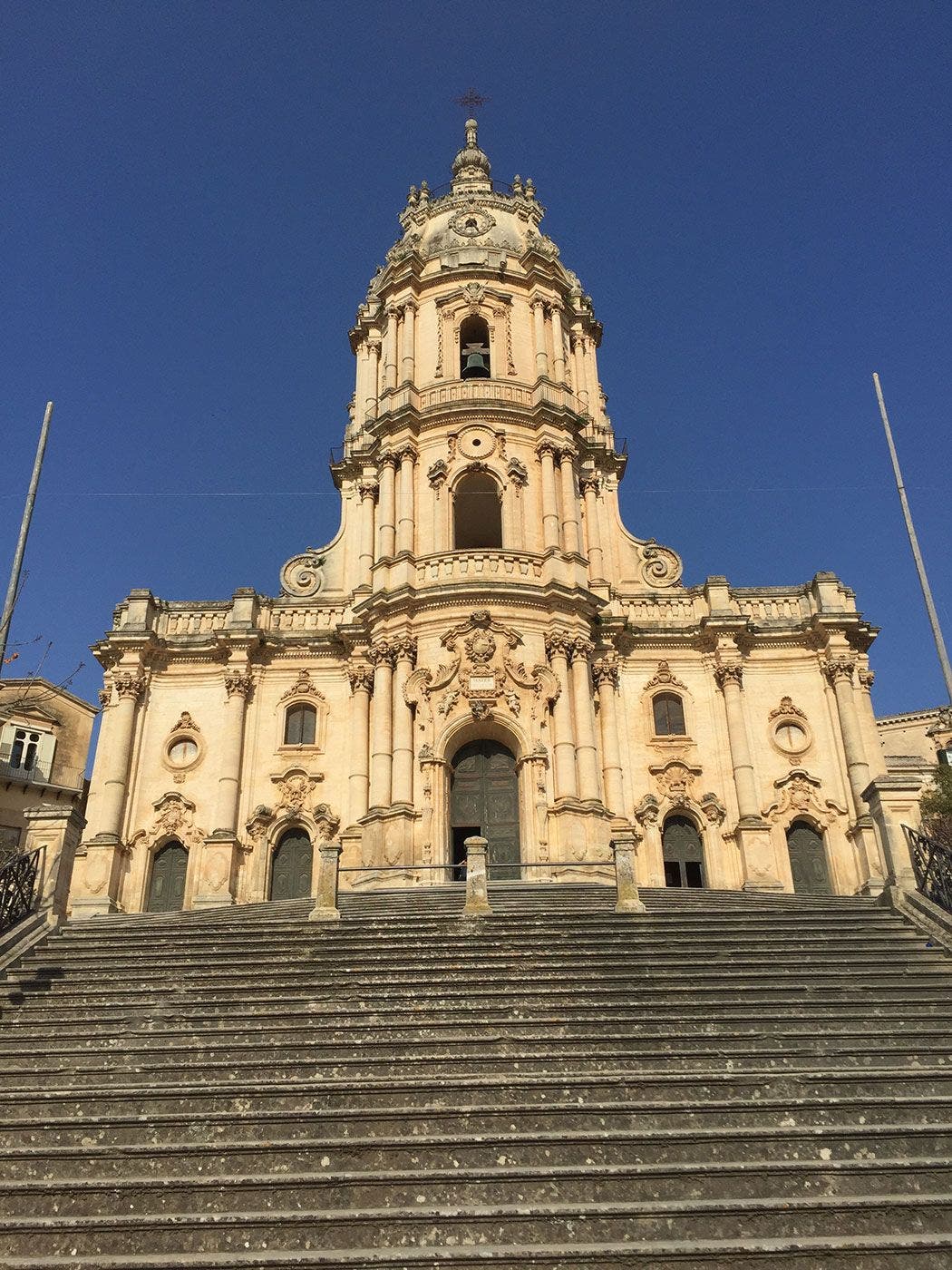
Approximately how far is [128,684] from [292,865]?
757cm

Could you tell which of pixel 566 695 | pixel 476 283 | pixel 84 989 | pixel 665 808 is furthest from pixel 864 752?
pixel 84 989

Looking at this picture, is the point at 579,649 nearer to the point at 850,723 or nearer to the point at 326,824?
the point at 850,723

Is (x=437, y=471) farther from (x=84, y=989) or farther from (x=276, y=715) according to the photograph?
(x=84, y=989)

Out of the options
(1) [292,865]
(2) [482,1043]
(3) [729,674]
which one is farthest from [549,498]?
(2) [482,1043]

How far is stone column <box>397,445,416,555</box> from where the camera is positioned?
29.7 m

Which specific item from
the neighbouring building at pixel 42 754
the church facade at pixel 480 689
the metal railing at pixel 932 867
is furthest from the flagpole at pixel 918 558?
the neighbouring building at pixel 42 754

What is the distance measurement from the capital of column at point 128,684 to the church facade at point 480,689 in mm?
64

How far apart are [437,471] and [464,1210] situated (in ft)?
78.1

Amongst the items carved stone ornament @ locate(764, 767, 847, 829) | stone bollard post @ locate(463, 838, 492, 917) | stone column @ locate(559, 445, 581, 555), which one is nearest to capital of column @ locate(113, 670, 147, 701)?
stone column @ locate(559, 445, 581, 555)

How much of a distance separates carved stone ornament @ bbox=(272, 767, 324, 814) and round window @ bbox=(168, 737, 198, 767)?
8.93 feet

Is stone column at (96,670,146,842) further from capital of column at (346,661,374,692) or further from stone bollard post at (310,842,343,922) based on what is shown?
stone bollard post at (310,842,343,922)

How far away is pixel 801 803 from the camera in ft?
93.1

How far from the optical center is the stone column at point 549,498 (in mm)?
29297

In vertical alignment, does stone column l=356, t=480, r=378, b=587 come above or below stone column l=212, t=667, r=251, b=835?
above
